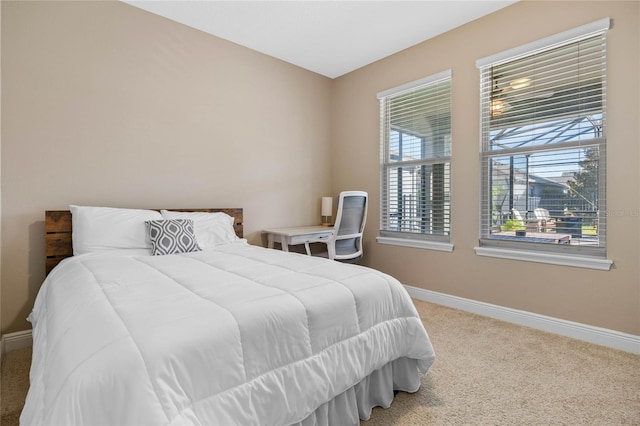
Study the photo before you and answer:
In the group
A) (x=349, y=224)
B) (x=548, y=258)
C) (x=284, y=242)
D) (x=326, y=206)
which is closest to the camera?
(x=548, y=258)

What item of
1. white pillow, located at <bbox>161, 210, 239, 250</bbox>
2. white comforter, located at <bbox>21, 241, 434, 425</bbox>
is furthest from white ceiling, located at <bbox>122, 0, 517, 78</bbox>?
white comforter, located at <bbox>21, 241, 434, 425</bbox>

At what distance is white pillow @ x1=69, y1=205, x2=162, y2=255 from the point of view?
7.48 feet

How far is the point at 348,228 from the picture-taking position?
3236 mm

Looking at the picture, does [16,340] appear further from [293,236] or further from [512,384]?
[512,384]

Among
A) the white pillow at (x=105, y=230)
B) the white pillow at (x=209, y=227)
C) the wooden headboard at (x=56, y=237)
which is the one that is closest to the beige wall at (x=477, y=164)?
the white pillow at (x=209, y=227)

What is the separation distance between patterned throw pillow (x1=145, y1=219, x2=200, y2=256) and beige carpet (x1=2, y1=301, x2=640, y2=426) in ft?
3.41

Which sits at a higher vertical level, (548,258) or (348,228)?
(348,228)

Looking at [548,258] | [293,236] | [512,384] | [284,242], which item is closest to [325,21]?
[293,236]

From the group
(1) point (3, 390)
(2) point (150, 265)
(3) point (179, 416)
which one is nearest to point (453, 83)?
(2) point (150, 265)

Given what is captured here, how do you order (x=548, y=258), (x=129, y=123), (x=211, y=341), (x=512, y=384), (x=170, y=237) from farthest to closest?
(x=129, y=123) < (x=548, y=258) < (x=170, y=237) < (x=512, y=384) < (x=211, y=341)

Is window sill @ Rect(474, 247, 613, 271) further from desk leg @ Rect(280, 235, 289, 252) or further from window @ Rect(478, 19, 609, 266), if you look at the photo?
desk leg @ Rect(280, 235, 289, 252)

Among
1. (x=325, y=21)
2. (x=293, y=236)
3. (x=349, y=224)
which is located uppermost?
(x=325, y=21)

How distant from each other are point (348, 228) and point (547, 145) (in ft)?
5.89

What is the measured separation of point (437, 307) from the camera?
3.18 metres
